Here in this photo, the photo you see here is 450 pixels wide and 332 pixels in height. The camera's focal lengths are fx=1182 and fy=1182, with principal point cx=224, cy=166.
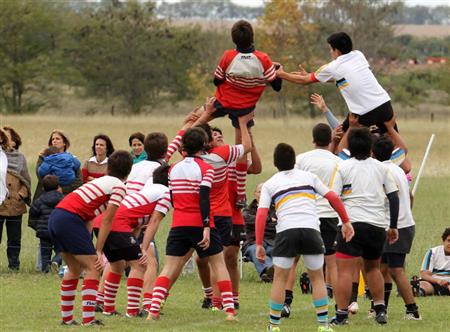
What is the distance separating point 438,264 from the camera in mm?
15305

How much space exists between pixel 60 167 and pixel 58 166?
35mm

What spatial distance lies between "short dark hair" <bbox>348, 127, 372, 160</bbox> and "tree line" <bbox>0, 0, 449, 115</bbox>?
59996 mm

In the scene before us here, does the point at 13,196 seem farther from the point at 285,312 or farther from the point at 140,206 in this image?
the point at 285,312

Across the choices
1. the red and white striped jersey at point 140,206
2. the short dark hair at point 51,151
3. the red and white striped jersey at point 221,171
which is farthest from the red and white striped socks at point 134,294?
the short dark hair at point 51,151

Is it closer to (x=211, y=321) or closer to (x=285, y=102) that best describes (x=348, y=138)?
(x=211, y=321)

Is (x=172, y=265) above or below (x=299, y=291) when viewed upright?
above

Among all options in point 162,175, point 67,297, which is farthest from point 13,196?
point 67,297

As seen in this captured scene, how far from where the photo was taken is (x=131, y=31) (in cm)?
8956

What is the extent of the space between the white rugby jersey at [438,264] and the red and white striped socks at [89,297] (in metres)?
5.33

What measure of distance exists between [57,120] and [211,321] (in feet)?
170

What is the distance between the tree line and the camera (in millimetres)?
73812

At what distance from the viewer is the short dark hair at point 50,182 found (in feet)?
55.2

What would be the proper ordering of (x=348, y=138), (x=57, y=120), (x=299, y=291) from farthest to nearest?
1. (x=57, y=120)
2. (x=299, y=291)
3. (x=348, y=138)

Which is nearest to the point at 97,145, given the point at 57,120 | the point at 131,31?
the point at 57,120
